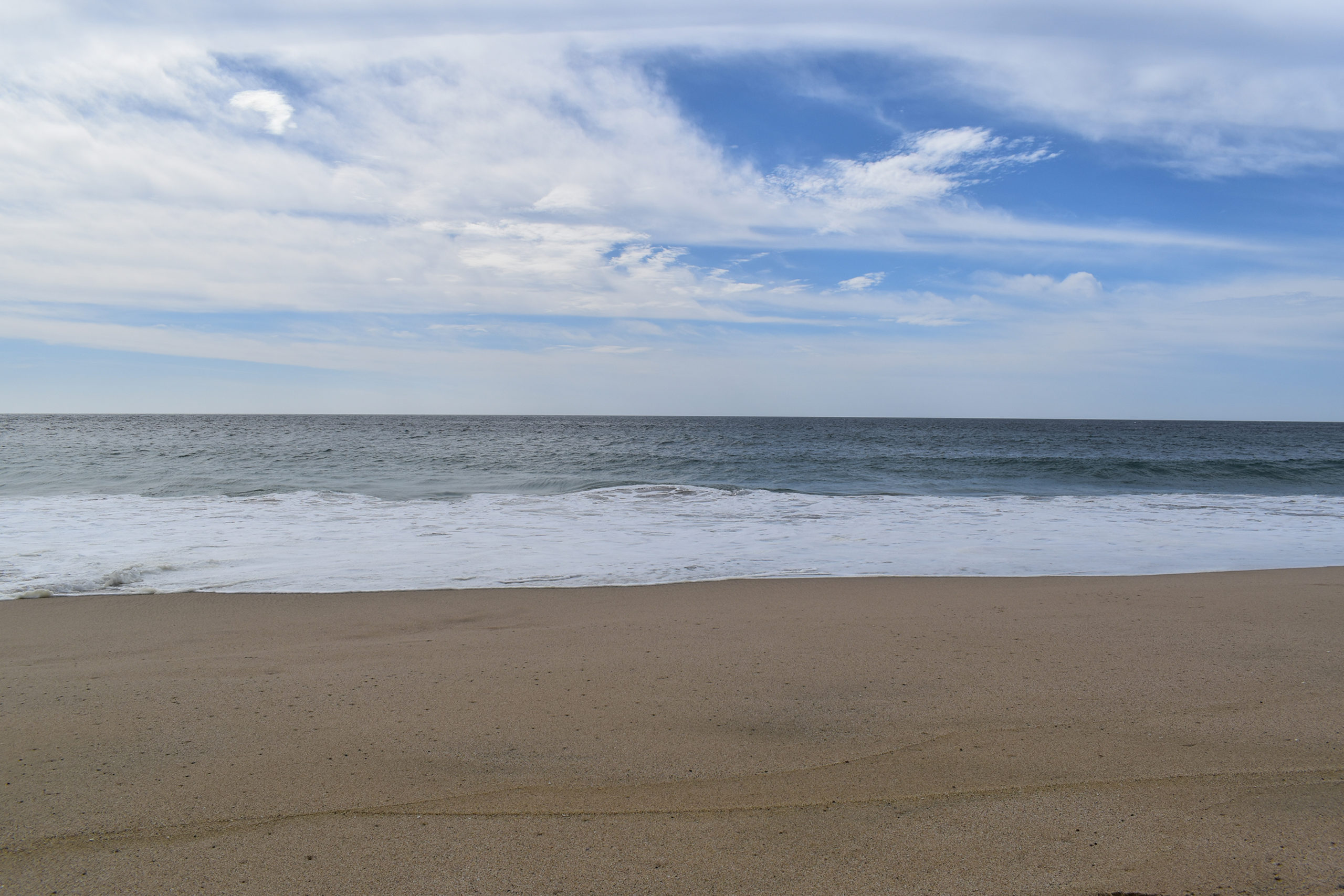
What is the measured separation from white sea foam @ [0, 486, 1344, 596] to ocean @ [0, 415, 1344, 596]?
0.05m

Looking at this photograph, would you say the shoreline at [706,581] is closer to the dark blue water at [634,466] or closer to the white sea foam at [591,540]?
the white sea foam at [591,540]

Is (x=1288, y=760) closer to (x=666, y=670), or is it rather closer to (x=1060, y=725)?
(x=1060, y=725)

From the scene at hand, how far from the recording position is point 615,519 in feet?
38.1

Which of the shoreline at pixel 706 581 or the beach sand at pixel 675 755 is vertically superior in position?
the beach sand at pixel 675 755

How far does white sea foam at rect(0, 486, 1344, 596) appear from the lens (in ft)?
23.3

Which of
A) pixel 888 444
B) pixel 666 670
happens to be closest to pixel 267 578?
pixel 666 670

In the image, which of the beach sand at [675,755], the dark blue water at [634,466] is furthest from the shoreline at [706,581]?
the dark blue water at [634,466]

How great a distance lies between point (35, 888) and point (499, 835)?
1.36 m

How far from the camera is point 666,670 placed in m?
4.12

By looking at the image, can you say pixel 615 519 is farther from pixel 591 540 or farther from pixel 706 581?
pixel 706 581

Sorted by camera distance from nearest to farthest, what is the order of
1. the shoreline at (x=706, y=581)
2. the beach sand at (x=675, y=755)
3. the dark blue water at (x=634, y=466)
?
the beach sand at (x=675, y=755), the shoreline at (x=706, y=581), the dark blue water at (x=634, y=466)

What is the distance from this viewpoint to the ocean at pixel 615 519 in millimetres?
7426

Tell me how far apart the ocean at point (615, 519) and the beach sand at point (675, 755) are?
2164 mm

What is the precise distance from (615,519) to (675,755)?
8.62m
